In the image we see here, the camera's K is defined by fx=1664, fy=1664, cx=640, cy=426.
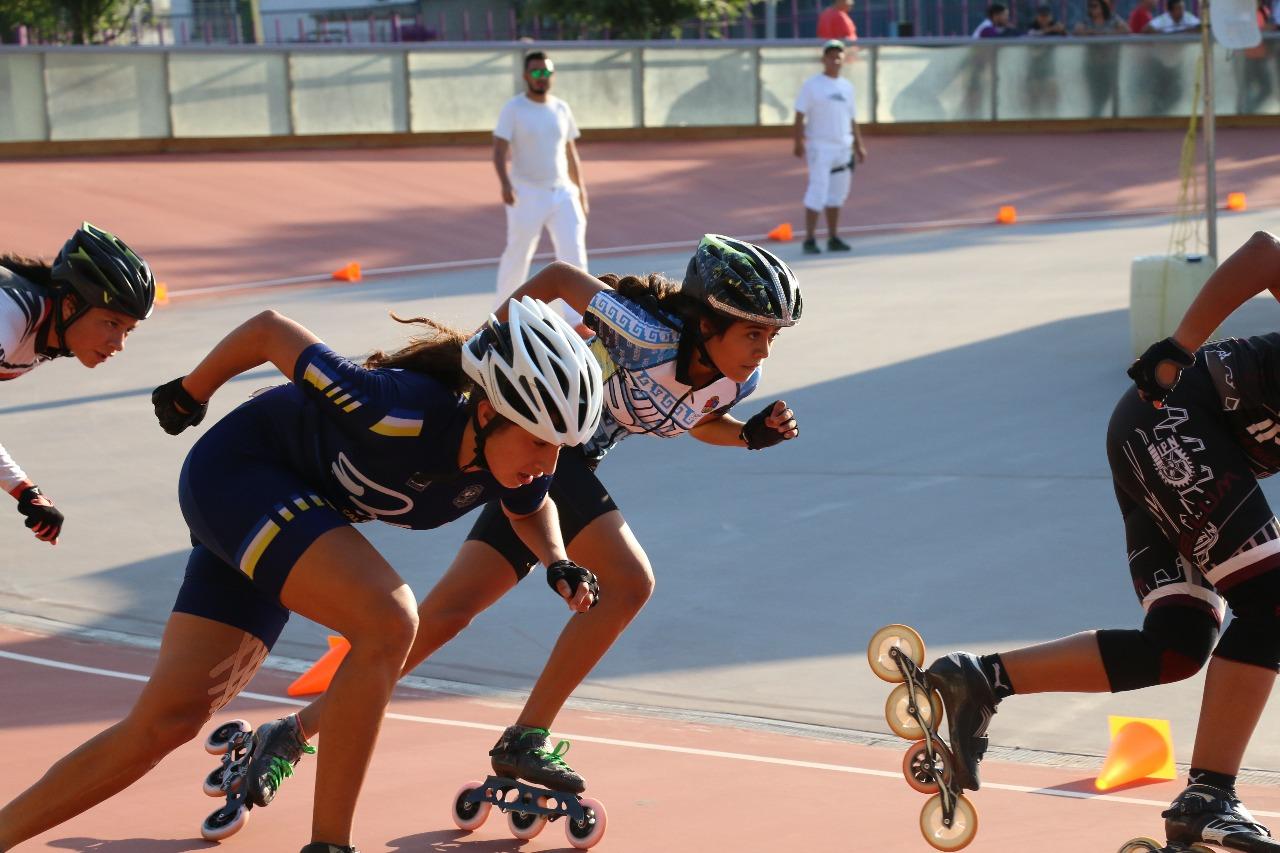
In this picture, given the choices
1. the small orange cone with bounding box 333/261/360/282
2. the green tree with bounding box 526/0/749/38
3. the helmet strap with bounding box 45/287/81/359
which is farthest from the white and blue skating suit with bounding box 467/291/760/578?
the green tree with bounding box 526/0/749/38

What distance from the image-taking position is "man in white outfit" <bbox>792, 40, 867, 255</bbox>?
19047mm

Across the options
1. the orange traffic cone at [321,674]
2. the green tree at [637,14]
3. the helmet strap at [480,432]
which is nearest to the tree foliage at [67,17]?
the green tree at [637,14]

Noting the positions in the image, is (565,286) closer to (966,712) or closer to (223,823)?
(966,712)

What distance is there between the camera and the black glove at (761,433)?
17.1 ft

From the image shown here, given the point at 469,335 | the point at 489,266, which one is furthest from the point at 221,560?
the point at 489,266

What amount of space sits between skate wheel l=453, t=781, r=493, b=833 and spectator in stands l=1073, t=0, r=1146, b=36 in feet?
85.3

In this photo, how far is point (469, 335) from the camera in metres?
4.49

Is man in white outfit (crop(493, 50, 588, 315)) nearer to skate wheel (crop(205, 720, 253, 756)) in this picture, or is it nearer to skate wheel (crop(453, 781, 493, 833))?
skate wheel (crop(205, 720, 253, 756))

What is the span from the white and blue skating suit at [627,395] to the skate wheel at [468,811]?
0.68m

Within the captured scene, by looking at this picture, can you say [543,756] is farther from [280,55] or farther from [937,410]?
[280,55]

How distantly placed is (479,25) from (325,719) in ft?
147

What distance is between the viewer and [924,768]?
4594 millimetres

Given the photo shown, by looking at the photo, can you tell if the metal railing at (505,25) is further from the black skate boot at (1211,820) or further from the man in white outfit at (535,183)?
the black skate boot at (1211,820)

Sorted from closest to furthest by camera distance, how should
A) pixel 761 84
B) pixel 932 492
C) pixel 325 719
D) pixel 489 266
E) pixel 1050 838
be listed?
pixel 325 719 < pixel 1050 838 < pixel 932 492 < pixel 489 266 < pixel 761 84
